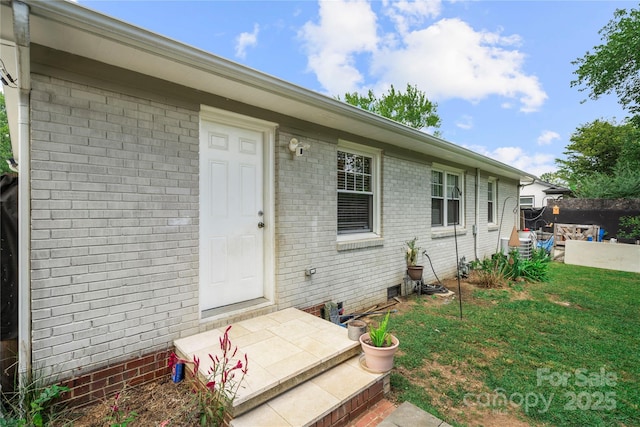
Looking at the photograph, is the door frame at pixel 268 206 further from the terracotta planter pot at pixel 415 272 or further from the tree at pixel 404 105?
the tree at pixel 404 105

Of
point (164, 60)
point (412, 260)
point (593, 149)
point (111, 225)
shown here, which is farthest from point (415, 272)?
point (593, 149)

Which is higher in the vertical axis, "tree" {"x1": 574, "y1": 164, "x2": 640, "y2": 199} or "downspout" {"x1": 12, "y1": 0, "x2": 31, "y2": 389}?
"tree" {"x1": 574, "y1": 164, "x2": 640, "y2": 199}

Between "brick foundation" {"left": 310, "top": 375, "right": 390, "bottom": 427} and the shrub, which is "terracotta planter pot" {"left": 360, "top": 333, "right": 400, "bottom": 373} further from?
the shrub

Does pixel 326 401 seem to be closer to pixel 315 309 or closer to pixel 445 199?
pixel 315 309

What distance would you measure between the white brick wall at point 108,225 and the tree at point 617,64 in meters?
14.4

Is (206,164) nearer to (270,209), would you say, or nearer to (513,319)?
(270,209)

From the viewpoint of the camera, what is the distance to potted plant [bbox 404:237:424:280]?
538cm

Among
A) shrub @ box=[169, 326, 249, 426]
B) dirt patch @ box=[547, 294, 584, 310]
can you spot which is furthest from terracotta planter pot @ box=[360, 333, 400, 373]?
dirt patch @ box=[547, 294, 584, 310]

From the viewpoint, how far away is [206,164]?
10.2ft

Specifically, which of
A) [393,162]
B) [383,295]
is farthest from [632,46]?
[383,295]

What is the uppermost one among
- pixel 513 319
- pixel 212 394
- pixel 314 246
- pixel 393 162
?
pixel 393 162

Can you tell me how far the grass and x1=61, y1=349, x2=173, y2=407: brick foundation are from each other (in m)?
2.13

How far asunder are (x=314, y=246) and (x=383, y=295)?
1.87 meters

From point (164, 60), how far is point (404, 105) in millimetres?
20517
